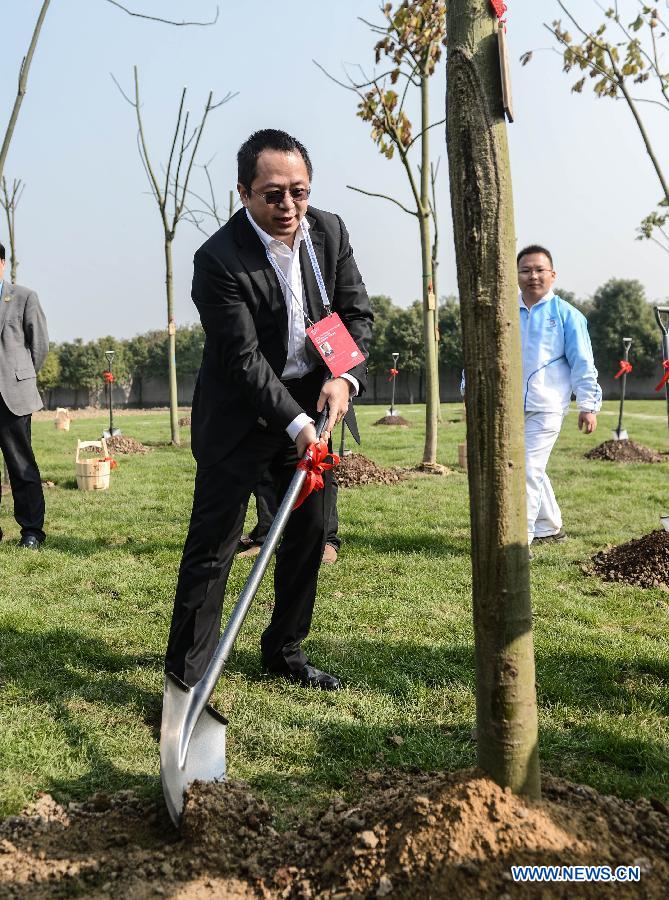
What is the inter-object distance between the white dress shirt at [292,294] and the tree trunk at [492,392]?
3.68ft

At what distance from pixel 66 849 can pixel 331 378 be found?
5.99ft

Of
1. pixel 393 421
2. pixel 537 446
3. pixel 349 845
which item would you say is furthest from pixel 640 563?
pixel 393 421

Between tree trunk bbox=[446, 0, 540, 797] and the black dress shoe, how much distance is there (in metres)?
1.35

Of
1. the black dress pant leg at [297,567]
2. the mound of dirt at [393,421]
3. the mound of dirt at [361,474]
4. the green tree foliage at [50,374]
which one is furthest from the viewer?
the green tree foliage at [50,374]

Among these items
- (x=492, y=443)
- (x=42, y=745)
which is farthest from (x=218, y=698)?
(x=492, y=443)

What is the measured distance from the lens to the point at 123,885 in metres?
1.97

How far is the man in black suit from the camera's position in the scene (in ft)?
9.39

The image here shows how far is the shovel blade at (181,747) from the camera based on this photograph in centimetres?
226

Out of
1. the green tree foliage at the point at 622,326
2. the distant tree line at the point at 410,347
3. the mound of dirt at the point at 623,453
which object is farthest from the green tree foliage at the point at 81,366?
the mound of dirt at the point at 623,453

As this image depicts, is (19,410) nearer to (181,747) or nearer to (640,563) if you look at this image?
(181,747)

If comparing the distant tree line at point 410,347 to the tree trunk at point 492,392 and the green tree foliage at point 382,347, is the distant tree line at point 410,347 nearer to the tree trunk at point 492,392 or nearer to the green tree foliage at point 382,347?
the green tree foliage at point 382,347

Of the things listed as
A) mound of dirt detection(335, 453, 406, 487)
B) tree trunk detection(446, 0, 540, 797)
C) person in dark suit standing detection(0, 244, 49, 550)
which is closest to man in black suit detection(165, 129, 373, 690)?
tree trunk detection(446, 0, 540, 797)

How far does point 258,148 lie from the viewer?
2799mm

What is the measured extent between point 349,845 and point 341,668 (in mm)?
1571
